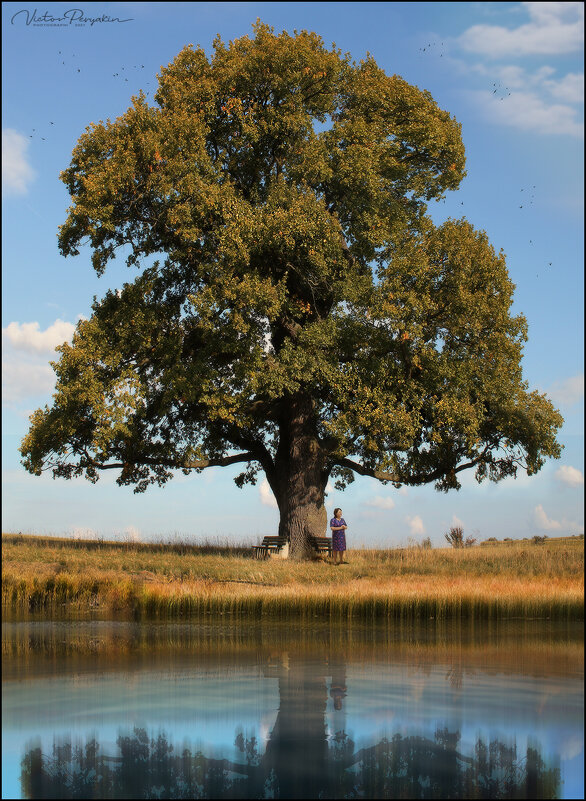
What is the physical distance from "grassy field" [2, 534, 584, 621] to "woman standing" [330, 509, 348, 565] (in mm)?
984

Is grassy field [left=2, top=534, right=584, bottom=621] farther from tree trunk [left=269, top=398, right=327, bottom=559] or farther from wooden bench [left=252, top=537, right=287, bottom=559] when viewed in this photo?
tree trunk [left=269, top=398, right=327, bottom=559]

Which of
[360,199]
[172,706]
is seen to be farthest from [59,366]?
[172,706]

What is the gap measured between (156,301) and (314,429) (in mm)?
8182

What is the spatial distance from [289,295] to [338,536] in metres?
9.94

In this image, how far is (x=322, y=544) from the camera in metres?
30.7

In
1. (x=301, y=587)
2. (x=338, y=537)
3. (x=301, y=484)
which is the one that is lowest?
(x=301, y=587)

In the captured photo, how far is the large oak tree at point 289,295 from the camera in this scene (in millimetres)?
28797

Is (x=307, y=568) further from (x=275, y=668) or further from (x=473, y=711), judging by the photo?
(x=473, y=711)

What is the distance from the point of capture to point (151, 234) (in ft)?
103

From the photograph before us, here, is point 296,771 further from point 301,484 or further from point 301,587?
point 301,484

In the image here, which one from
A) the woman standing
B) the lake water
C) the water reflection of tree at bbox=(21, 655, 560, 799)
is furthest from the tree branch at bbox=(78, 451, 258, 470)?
the water reflection of tree at bbox=(21, 655, 560, 799)

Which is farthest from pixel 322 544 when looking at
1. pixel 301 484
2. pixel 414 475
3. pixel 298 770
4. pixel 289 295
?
pixel 298 770

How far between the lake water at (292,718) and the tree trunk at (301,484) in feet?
52.5

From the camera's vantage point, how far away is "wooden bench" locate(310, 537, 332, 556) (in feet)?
100
